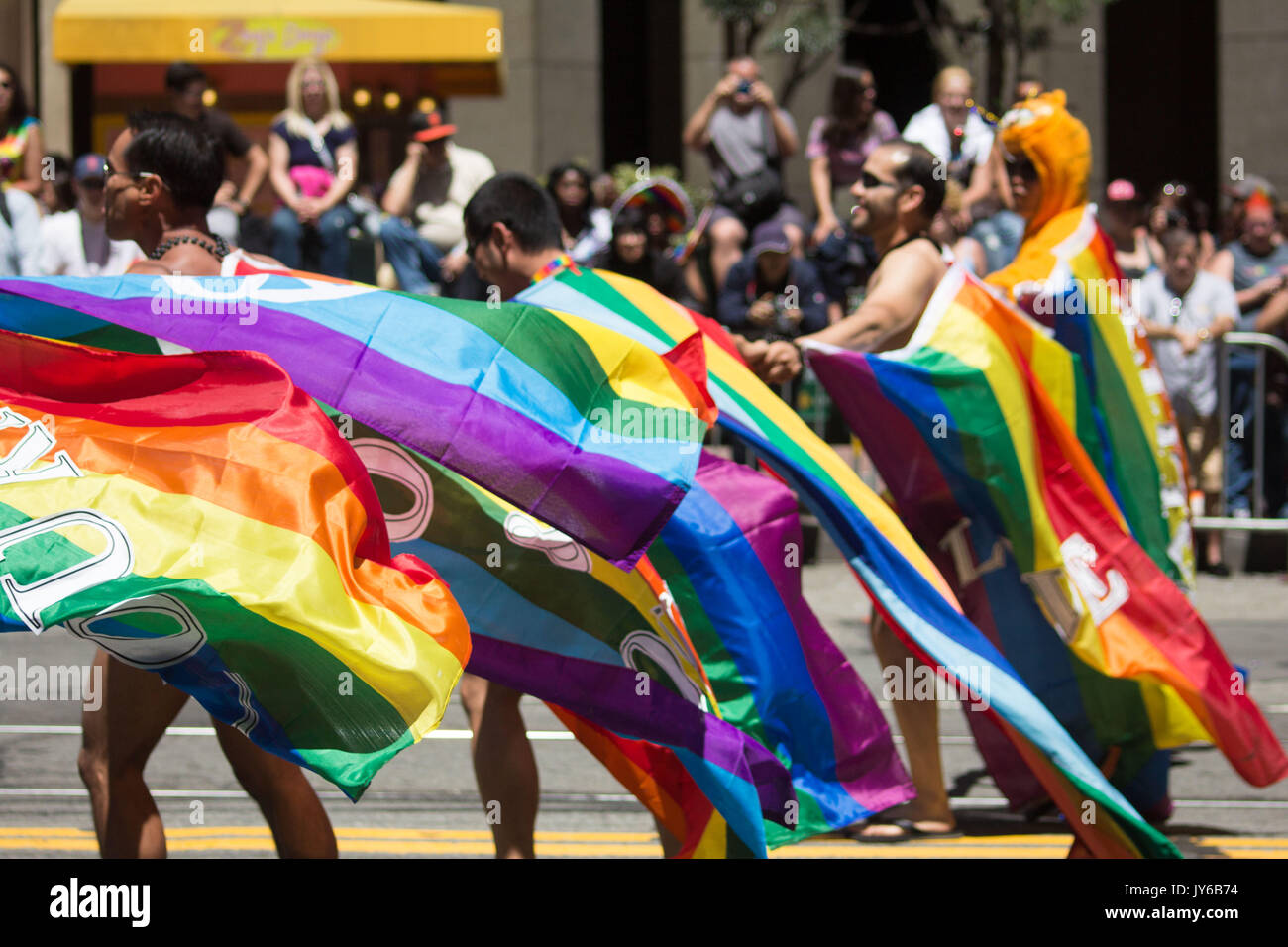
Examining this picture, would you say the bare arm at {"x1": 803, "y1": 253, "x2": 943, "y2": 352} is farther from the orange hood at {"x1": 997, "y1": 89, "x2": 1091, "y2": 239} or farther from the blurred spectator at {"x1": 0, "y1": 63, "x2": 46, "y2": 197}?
the blurred spectator at {"x1": 0, "y1": 63, "x2": 46, "y2": 197}

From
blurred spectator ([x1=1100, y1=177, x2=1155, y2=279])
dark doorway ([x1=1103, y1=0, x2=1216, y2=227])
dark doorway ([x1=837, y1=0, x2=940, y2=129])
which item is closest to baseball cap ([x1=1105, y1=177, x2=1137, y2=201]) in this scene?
blurred spectator ([x1=1100, y1=177, x2=1155, y2=279])

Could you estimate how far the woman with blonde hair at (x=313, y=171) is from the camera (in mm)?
11812

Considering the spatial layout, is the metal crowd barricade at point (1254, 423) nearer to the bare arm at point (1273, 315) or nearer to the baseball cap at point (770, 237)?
the bare arm at point (1273, 315)

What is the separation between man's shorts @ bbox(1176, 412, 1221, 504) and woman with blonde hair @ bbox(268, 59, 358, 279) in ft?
17.7

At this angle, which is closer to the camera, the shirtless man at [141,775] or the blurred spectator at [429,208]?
the shirtless man at [141,775]

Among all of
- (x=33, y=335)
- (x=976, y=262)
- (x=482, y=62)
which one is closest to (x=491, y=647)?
(x=33, y=335)

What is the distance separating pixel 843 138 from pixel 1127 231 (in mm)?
2003

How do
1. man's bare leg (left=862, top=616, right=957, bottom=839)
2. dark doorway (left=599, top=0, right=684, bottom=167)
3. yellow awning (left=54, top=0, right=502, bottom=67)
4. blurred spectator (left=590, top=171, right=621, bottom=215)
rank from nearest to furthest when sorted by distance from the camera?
man's bare leg (left=862, top=616, right=957, bottom=839), blurred spectator (left=590, top=171, right=621, bottom=215), yellow awning (left=54, top=0, right=502, bottom=67), dark doorway (left=599, top=0, right=684, bottom=167)

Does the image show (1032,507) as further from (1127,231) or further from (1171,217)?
(1171,217)

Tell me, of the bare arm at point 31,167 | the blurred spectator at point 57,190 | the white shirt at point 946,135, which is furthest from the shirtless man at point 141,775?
the blurred spectator at point 57,190

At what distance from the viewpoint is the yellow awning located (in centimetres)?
1730

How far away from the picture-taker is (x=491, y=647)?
Result: 470 centimetres

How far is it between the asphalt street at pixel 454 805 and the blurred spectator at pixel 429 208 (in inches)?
172

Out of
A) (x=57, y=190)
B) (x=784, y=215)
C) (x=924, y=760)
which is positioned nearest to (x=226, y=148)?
(x=57, y=190)
